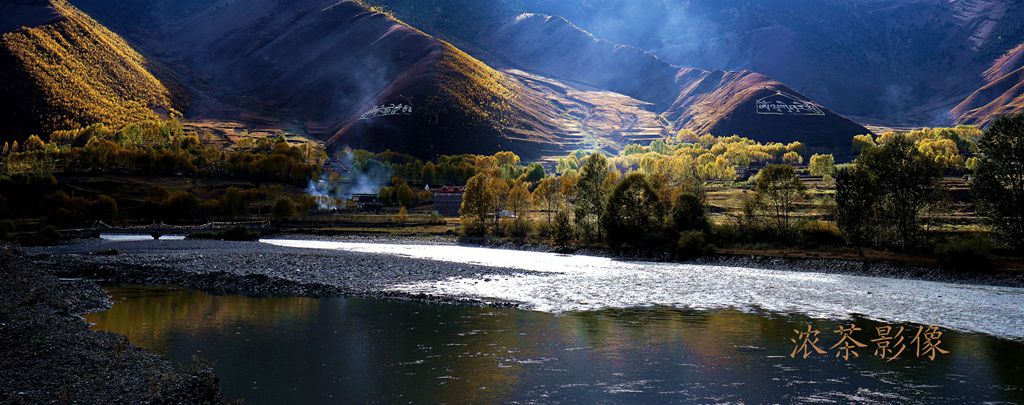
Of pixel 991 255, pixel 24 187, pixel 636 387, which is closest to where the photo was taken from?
pixel 636 387

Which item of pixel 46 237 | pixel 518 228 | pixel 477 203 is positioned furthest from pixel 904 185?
pixel 46 237

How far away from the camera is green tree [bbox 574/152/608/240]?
115 m

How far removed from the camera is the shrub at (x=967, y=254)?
235 ft

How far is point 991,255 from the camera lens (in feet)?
245

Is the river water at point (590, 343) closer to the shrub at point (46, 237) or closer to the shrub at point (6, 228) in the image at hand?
the shrub at point (46, 237)

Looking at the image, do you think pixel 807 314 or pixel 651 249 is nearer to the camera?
pixel 807 314

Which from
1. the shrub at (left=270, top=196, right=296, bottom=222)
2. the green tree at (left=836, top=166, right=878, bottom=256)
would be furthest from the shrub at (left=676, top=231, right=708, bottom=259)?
the shrub at (left=270, top=196, right=296, bottom=222)

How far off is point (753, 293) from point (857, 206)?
33.9m

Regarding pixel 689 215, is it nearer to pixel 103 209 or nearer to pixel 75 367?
pixel 75 367

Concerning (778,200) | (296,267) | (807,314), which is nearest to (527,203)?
(778,200)

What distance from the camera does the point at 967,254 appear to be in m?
72.0

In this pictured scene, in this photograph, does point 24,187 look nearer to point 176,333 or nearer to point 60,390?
point 176,333

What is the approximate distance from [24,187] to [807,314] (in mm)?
191017

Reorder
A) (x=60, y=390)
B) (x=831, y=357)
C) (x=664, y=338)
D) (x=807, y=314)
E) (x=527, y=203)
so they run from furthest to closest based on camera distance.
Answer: (x=527, y=203), (x=807, y=314), (x=664, y=338), (x=831, y=357), (x=60, y=390)
